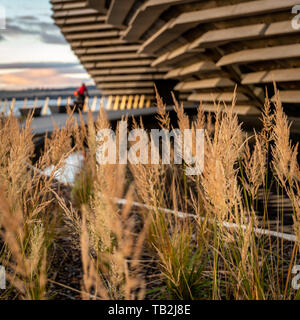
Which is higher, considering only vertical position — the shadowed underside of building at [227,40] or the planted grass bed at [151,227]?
the shadowed underside of building at [227,40]

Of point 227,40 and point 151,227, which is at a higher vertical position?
point 227,40

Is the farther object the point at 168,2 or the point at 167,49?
the point at 167,49

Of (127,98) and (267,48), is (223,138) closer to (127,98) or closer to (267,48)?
(267,48)

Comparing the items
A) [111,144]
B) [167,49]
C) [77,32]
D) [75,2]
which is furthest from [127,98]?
[111,144]

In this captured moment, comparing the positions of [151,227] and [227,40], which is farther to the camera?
[227,40]

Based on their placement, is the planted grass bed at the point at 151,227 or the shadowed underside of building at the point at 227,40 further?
the shadowed underside of building at the point at 227,40

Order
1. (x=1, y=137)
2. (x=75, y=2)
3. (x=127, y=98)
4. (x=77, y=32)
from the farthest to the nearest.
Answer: (x=127, y=98)
(x=77, y=32)
(x=75, y=2)
(x=1, y=137)

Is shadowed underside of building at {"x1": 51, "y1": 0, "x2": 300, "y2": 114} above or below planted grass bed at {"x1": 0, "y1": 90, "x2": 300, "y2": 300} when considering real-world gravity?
above

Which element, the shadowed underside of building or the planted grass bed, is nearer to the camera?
the planted grass bed
